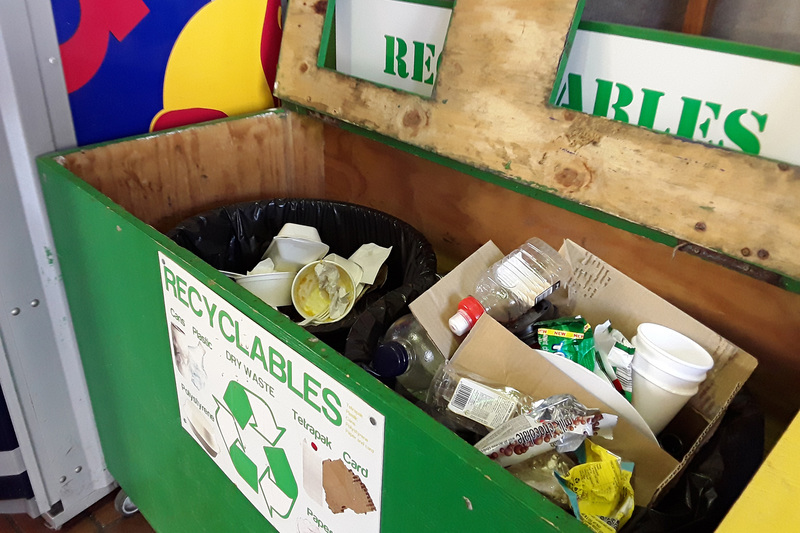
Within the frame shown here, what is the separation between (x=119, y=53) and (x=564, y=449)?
97cm

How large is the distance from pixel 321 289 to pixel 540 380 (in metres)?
0.50

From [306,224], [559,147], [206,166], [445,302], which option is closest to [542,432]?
[445,302]

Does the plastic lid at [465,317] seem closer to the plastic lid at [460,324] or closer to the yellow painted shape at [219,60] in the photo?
the plastic lid at [460,324]

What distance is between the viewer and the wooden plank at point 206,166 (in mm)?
1045

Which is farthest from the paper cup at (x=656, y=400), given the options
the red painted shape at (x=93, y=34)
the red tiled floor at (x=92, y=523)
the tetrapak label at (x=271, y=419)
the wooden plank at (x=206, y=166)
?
the red tiled floor at (x=92, y=523)

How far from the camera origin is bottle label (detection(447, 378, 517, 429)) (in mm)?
642

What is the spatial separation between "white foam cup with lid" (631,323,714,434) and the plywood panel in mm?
110

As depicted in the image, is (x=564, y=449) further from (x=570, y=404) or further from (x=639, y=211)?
(x=639, y=211)

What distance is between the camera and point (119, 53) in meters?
1.02

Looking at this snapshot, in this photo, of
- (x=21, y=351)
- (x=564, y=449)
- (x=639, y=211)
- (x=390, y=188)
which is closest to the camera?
(x=564, y=449)

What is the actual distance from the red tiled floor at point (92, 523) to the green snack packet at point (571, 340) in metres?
1.07

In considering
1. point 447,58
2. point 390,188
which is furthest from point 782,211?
point 390,188

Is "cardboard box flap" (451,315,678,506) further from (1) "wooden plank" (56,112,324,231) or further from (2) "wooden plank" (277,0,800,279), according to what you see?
(1) "wooden plank" (56,112,324,231)

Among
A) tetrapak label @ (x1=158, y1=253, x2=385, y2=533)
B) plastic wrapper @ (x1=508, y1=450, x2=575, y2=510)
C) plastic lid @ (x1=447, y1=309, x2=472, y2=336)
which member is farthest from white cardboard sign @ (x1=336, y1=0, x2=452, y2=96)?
plastic wrapper @ (x1=508, y1=450, x2=575, y2=510)
